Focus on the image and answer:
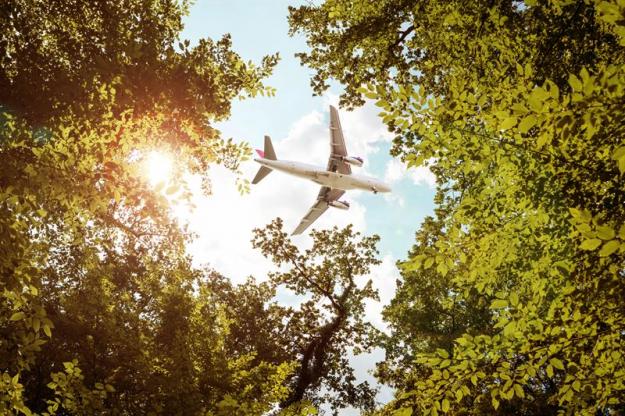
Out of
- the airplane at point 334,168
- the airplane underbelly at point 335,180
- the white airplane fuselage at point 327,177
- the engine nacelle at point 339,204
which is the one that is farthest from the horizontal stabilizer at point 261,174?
the engine nacelle at point 339,204

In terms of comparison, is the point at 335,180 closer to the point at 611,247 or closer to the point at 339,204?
the point at 339,204

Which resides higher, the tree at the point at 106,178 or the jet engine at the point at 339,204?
the jet engine at the point at 339,204

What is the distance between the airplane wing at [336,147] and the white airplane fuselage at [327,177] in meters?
0.49

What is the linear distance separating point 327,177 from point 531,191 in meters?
28.4

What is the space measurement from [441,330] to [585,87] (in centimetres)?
2392

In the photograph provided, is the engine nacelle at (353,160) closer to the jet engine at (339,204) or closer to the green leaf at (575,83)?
the jet engine at (339,204)

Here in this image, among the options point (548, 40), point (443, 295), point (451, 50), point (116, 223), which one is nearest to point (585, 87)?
point (548, 40)

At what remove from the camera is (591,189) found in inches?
173

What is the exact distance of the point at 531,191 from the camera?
5.23m

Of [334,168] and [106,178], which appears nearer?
[106,178]

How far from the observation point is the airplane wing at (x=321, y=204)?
3828 cm

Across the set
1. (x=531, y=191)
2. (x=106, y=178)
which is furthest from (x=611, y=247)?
(x=106, y=178)

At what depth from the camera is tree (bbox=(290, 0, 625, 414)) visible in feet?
8.92

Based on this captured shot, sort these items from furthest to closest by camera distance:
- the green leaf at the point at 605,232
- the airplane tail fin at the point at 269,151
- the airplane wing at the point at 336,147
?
the airplane tail fin at the point at 269,151 → the airplane wing at the point at 336,147 → the green leaf at the point at 605,232
